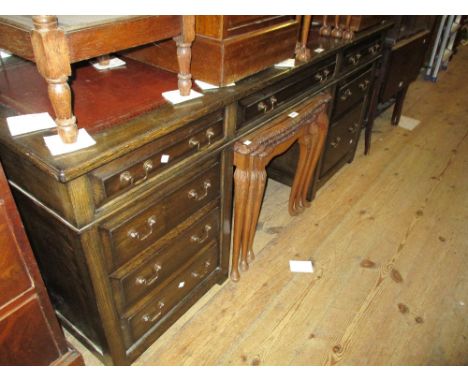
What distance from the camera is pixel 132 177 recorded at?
1.18 metres

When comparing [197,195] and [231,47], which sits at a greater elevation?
[231,47]

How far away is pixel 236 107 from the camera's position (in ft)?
4.90

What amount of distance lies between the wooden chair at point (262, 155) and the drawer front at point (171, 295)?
7.6 inches

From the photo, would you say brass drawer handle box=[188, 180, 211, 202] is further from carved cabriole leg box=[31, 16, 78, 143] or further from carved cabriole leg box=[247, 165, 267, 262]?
carved cabriole leg box=[31, 16, 78, 143]

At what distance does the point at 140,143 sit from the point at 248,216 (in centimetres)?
82

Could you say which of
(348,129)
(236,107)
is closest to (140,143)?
(236,107)

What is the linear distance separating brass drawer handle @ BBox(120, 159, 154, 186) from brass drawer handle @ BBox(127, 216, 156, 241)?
17 cm

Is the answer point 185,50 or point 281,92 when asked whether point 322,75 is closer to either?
point 281,92

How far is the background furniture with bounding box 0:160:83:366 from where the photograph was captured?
3.58 feet

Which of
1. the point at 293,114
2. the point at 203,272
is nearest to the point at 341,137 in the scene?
the point at 293,114

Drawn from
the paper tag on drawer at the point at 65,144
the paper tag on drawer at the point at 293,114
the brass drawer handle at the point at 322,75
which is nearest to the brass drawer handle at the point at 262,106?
the paper tag on drawer at the point at 293,114

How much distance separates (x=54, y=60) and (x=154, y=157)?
16.6 inches

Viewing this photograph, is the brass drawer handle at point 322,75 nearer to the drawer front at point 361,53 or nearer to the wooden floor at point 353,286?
the drawer front at point 361,53

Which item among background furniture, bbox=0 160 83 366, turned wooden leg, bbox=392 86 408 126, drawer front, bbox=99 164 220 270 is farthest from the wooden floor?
turned wooden leg, bbox=392 86 408 126
